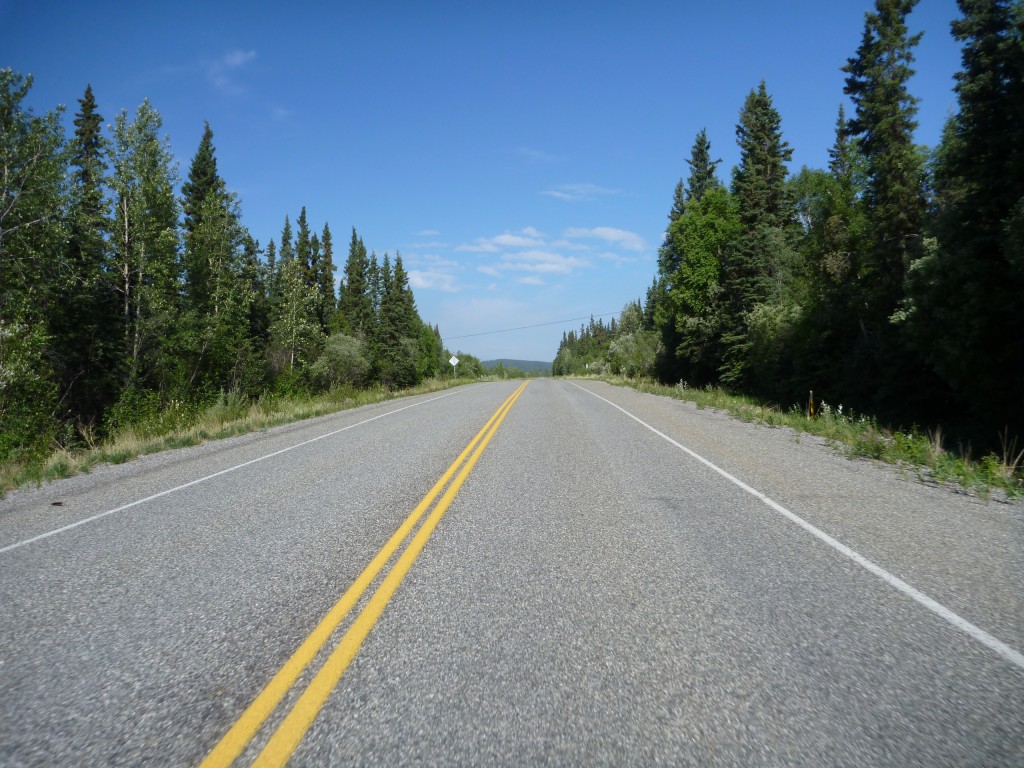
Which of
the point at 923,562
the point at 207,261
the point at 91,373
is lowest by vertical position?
the point at 923,562

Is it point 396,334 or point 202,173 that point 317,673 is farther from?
point 396,334

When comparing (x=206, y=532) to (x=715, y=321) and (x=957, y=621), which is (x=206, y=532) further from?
(x=715, y=321)

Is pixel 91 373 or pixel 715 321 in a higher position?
pixel 715 321

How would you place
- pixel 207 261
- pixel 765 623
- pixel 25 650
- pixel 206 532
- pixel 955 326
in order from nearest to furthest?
pixel 25 650
pixel 765 623
pixel 206 532
pixel 955 326
pixel 207 261

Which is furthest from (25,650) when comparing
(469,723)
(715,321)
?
(715,321)

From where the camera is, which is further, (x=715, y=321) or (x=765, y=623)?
(x=715, y=321)

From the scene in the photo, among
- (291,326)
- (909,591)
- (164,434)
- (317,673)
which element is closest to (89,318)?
(164,434)

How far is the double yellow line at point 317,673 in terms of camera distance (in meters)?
2.28

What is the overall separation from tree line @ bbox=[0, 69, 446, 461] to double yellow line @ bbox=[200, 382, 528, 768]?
11129 millimetres

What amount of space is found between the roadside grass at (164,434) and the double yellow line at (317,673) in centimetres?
712

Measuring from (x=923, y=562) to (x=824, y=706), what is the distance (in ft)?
8.80

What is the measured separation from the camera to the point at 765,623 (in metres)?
3.38

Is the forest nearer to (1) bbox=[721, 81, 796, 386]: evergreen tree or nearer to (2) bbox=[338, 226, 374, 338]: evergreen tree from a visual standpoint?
(1) bbox=[721, 81, 796, 386]: evergreen tree

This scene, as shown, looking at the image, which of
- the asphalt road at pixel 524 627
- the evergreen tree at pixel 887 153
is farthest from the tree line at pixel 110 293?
the evergreen tree at pixel 887 153
